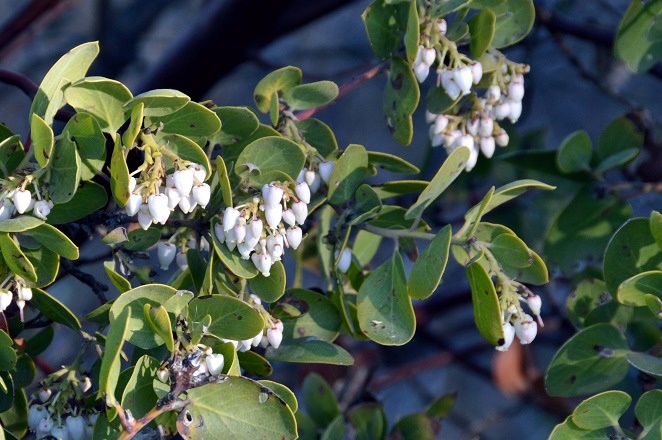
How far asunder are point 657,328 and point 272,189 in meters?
0.60

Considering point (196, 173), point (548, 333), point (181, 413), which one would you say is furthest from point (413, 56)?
point (548, 333)

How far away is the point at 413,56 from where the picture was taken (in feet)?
2.89

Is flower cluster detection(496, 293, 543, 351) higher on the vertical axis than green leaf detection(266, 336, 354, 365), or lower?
higher

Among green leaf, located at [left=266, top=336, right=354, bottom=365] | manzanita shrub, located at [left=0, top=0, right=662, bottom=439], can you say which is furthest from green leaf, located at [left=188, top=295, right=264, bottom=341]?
green leaf, located at [left=266, top=336, right=354, bottom=365]

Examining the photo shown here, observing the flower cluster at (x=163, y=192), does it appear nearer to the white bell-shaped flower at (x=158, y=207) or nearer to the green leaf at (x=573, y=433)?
the white bell-shaped flower at (x=158, y=207)

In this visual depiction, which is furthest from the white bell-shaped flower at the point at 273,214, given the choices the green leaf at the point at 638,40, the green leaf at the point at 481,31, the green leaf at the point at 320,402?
the green leaf at the point at 638,40

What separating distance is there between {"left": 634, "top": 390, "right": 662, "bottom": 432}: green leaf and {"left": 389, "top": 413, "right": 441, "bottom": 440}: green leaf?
1.17ft

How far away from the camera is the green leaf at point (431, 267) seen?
0.77m

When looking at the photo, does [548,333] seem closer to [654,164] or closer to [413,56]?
[654,164]

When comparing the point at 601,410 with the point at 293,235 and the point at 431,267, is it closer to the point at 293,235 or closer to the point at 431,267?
the point at 431,267

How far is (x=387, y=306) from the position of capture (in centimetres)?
84

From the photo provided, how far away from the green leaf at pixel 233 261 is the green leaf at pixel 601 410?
1.24ft

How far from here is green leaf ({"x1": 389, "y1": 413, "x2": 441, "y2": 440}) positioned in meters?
1.14

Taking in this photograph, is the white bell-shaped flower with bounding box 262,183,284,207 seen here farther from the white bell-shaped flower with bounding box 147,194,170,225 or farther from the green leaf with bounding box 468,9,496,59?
the green leaf with bounding box 468,9,496,59
